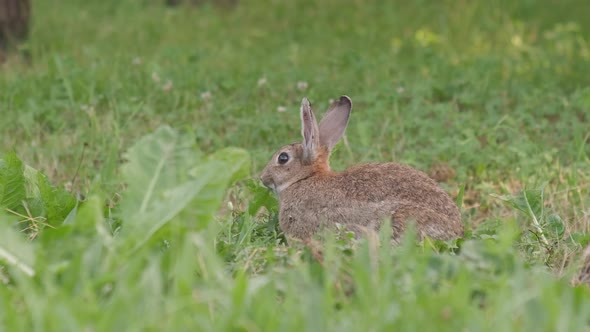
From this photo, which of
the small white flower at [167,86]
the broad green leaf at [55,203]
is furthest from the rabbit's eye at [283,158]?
the small white flower at [167,86]

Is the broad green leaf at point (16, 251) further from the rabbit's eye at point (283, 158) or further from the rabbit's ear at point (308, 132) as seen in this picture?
the rabbit's eye at point (283, 158)

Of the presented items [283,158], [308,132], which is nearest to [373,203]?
[308,132]

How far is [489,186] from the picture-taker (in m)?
6.32

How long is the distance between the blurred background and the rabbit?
67cm

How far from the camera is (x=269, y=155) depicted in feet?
22.9

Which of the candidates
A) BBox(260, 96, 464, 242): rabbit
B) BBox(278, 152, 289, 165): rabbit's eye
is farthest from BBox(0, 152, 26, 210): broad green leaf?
BBox(278, 152, 289, 165): rabbit's eye

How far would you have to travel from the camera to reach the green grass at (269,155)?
328 cm

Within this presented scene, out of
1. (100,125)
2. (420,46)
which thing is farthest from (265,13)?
(100,125)

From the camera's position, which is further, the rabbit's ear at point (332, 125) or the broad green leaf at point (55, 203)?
the rabbit's ear at point (332, 125)

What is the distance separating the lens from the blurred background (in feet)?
23.2

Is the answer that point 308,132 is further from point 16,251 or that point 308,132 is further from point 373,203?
point 16,251

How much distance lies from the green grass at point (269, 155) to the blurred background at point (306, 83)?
0.09ft

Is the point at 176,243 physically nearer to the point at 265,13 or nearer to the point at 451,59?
the point at 451,59

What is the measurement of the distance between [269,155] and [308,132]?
1160mm
